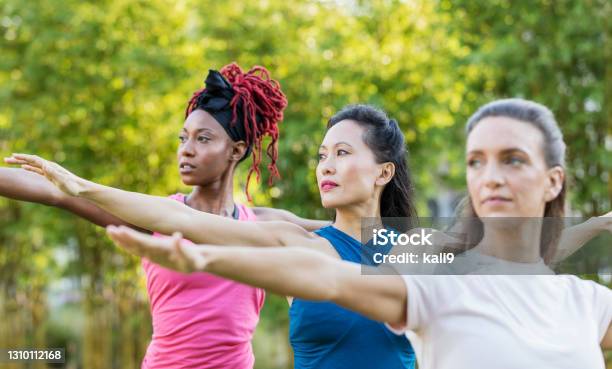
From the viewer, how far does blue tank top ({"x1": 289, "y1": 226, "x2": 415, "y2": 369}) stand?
2.59m

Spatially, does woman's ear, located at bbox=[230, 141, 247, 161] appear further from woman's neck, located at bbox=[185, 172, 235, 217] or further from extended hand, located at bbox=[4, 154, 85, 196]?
extended hand, located at bbox=[4, 154, 85, 196]

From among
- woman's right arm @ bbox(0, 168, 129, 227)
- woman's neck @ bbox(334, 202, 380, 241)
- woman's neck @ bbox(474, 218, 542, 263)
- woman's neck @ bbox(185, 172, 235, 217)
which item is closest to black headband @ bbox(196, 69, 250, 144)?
woman's neck @ bbox(185, 172, 235, 217)

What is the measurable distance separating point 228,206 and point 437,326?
1.91 metres

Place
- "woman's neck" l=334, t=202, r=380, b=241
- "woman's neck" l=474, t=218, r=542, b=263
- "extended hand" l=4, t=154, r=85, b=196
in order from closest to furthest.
Result: "woman's neck" l=474, t=218, r=542, b=263 → "extended hand" l=4, t=154, r=85, b=196 → "woman's neck" l=334, t=202, r=380, b=241

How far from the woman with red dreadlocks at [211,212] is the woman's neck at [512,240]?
160 cm

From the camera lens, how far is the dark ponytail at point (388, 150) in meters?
2.89

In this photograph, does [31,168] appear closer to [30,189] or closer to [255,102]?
[30,189]

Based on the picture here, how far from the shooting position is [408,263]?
211cm

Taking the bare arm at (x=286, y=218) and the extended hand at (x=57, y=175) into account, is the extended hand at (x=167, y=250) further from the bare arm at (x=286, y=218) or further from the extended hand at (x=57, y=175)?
the bare arm at (x=286, y=218)

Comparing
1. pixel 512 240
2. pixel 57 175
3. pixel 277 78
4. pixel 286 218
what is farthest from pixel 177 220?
pixel 277 78

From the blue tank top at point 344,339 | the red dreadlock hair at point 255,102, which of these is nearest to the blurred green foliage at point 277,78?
the red dreadlock hair at point 255,102

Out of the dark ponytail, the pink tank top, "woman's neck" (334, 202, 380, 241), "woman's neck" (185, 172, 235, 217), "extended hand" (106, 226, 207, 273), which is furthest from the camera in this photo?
"woman's neck" (185, 172, 235, 217)

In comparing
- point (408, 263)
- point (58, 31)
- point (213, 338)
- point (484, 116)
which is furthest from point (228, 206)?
point (58, 31)

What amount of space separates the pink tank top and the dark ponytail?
0.76 meters
